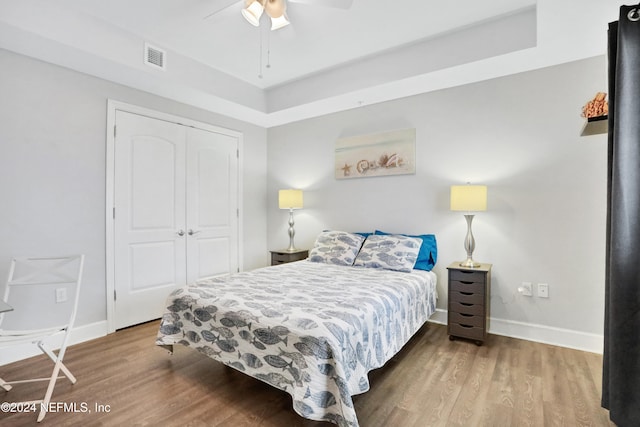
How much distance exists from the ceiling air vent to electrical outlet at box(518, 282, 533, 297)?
12.5ft

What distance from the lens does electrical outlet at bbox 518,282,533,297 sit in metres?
2.81

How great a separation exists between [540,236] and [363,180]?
1809mm

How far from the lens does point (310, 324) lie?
1664mm

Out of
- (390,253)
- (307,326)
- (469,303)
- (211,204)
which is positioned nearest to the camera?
(307,326)

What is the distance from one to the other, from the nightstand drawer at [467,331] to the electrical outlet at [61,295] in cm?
332

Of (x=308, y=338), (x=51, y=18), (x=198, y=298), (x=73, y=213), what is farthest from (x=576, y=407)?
(x=51, y=18)

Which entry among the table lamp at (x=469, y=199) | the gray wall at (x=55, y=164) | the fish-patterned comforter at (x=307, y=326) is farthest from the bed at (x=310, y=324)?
the gray wall at (x=55, y=164)

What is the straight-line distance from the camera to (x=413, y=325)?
2.53 m

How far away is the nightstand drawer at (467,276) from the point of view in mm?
2654

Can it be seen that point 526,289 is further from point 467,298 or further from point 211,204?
point 211,204

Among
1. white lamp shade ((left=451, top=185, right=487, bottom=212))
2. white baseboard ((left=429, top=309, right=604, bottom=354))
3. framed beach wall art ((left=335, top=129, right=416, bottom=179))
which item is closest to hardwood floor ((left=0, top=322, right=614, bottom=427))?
white baseboard ((left=429, top=309, right=604, bottom=354))

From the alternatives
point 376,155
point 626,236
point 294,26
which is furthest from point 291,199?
point 626,236

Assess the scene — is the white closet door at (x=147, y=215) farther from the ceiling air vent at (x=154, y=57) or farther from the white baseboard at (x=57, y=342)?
the ceiling air vent at (x=154, y=57)

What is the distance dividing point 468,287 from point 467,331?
37 cm
